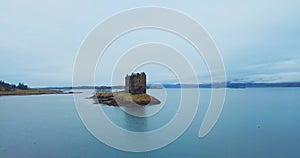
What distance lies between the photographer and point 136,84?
35.4 metres

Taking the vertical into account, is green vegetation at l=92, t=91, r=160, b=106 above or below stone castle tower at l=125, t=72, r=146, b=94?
below

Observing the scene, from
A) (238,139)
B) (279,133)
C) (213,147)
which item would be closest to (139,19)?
(213,147)

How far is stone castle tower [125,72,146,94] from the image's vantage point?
34419 mm

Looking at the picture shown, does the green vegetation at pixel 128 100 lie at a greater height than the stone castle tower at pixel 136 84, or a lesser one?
lesser

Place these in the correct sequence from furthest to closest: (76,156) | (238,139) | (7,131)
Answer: (7,131) < (238,139) < (76,156)

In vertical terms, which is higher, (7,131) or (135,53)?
(135,53)

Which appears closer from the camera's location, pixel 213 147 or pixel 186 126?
pixel 213 147

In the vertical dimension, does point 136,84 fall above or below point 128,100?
above

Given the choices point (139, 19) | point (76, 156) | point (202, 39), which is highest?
point (139, 19)

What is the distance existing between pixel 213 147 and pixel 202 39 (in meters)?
7.35

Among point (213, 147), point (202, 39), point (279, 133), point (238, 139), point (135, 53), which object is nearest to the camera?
point (202, 39)

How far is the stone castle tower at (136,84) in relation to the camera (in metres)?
34.4

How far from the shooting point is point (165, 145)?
531 inches

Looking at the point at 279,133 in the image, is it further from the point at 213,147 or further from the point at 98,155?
the point at 98,155
